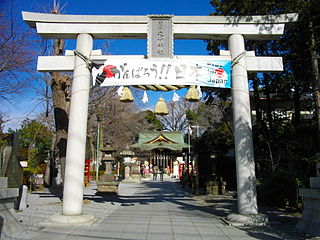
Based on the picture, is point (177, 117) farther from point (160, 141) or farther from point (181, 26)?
point (181, 26)

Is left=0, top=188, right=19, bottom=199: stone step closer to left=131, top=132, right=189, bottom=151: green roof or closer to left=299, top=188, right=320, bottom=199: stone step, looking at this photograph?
left=299, top=188, right=320, bottom=199: stone step

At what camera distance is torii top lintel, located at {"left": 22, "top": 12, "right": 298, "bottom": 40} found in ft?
25.8

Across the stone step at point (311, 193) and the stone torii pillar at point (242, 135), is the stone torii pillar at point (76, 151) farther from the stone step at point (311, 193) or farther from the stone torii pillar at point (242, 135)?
the stone step at point (311, 193)

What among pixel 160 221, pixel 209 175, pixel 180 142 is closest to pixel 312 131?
pixel 160 221

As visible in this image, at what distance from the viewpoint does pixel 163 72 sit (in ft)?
25.8

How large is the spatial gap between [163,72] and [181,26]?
1.58m

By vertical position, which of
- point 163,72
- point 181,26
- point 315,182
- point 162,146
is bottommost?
point 315,182

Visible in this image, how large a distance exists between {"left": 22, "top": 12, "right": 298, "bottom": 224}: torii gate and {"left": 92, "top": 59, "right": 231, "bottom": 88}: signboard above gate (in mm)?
216

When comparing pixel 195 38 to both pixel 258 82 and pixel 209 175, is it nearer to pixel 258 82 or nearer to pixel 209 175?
pixel 258 82

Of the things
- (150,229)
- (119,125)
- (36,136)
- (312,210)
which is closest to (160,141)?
(119,125)

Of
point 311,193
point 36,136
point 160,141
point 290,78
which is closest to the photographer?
point 311,193

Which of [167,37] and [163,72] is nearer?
[163,72]

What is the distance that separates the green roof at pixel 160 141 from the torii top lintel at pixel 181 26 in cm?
2328

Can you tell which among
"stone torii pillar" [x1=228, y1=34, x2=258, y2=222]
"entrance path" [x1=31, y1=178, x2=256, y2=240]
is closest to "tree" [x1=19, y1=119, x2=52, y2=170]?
"entrance path" [x1=31, y1=178, x2=256, y2=240]
